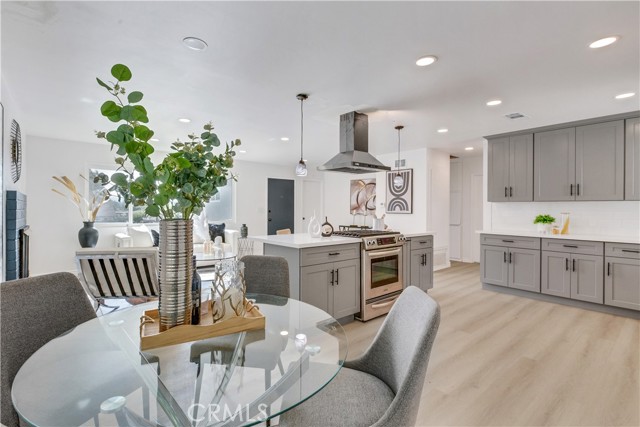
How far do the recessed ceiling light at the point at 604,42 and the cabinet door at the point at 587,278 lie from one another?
8.68 feet

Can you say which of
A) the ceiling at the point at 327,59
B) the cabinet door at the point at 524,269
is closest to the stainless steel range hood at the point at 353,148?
the ceiling at the point at 327,59

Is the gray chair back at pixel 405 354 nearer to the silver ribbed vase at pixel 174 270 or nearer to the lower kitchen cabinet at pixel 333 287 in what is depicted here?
the silver ribbed vase at pixel 174 270

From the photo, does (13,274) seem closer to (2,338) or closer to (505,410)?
(2,338)

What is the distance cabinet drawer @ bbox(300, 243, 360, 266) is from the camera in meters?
3.00

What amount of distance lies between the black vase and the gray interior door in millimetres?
3818

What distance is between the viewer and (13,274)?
9.75ft

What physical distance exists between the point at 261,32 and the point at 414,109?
222 cm

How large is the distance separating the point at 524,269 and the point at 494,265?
389 mm

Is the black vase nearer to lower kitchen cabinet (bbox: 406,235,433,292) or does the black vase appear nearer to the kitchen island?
the kitchen island

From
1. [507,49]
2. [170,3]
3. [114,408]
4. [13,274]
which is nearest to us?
[114,408]

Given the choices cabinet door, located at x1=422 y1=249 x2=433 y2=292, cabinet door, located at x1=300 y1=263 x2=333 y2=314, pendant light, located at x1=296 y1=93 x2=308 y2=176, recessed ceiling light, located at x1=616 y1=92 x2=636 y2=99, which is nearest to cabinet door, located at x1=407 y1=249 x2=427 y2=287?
cabinet door, located at x1=422 y1=249 x2=433 y2=292

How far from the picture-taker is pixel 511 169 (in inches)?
184

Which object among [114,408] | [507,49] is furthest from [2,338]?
[507,49]

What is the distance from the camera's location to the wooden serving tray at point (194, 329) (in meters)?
1.14
